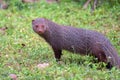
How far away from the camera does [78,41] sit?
20.6 ft

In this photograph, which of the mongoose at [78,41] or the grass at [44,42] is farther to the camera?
the mongoose at [78,41]

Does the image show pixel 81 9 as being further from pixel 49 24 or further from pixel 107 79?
pixel 107 79

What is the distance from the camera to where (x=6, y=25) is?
8562 millimetres

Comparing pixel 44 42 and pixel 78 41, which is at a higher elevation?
pixel 78 41

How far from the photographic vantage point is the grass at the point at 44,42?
539 centimetres

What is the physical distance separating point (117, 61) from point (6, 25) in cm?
332

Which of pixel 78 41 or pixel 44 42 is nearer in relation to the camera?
pixel 78 41

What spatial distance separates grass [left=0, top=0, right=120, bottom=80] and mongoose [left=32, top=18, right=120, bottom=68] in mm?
156

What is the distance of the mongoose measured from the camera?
19.5 ft

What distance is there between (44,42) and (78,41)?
4.98ft

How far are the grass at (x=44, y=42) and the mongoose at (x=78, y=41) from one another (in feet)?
0.51

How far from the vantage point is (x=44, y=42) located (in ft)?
25.2

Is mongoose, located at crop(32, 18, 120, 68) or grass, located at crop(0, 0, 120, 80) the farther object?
mongoose, located at crop(32, 18, 120, 68)

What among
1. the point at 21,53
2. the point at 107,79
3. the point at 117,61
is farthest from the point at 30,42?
the point at 107,79
